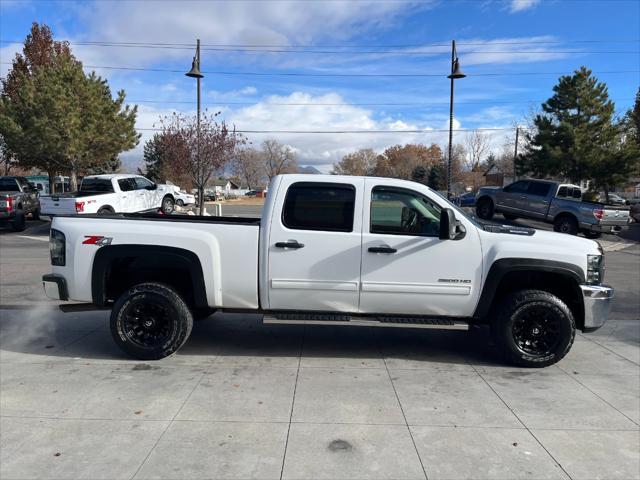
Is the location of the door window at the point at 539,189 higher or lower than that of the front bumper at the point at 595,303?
higher

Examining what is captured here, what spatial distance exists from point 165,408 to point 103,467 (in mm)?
880

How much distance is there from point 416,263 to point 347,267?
0.67 metres

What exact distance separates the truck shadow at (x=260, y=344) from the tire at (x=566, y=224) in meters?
13.5

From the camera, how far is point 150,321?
5.25m

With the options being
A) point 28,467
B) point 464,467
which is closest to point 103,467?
point 28,467

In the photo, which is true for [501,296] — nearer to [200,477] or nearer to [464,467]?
[464,467]

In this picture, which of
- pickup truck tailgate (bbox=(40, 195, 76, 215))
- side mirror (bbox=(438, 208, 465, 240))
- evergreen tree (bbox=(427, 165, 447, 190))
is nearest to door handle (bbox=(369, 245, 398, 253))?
side mirror (bbox=(438, 208, 465, 240))

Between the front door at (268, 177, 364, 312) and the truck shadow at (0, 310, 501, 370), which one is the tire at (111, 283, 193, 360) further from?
the front door at (268, 177, 364, 312)

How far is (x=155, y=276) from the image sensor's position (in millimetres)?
5484

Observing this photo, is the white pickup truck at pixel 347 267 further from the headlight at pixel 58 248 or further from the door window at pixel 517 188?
the door window at pixel 517 188

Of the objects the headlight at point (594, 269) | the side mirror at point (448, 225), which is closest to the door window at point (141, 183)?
the side mirror at point (448, 225)

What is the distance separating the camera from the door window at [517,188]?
19500 millimetres

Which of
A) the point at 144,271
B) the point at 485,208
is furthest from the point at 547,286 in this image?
the point at 485,208

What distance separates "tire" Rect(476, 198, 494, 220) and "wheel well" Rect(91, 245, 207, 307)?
A: 56.1 ft
